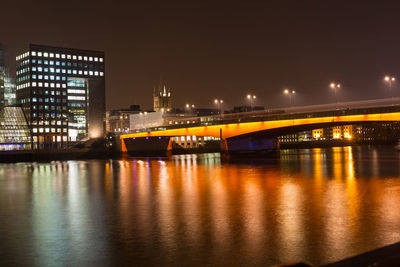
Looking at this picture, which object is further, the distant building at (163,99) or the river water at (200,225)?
the distant building at (163,99)

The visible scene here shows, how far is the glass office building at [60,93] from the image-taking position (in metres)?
149

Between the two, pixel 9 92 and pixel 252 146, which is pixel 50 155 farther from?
pixel 9 92

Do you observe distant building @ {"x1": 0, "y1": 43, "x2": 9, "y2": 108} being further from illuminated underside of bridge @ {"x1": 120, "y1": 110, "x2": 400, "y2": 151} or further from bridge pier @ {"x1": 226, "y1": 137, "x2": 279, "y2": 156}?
bridge pier @ {"x1": 226, "y1": 137, "x2": 279, "y2": 156}

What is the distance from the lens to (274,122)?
70125 millimetres

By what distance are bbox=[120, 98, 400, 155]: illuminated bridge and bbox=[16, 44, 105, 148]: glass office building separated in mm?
55829

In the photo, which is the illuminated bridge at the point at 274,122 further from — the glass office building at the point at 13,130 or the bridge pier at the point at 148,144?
the glass office building at the point at 13,130

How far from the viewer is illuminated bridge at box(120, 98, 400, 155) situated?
58938 millimetres

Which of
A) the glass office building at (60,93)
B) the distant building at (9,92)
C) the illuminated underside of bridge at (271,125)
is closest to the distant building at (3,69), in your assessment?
the distant building at (9,92)

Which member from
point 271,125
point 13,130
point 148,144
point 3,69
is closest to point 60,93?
point 3,69

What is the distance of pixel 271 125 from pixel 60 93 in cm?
10300

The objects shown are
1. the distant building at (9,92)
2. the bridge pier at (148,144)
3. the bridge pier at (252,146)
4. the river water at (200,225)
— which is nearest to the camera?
the river water at (200,225)

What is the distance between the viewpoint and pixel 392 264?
15.2ft

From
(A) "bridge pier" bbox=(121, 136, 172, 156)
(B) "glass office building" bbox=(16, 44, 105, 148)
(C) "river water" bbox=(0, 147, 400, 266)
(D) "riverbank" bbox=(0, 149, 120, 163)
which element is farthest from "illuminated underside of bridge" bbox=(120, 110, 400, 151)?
(B) "glass office building" bbox=(16, 44, 105, 148)

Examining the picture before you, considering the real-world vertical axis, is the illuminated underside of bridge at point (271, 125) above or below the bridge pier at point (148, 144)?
above
